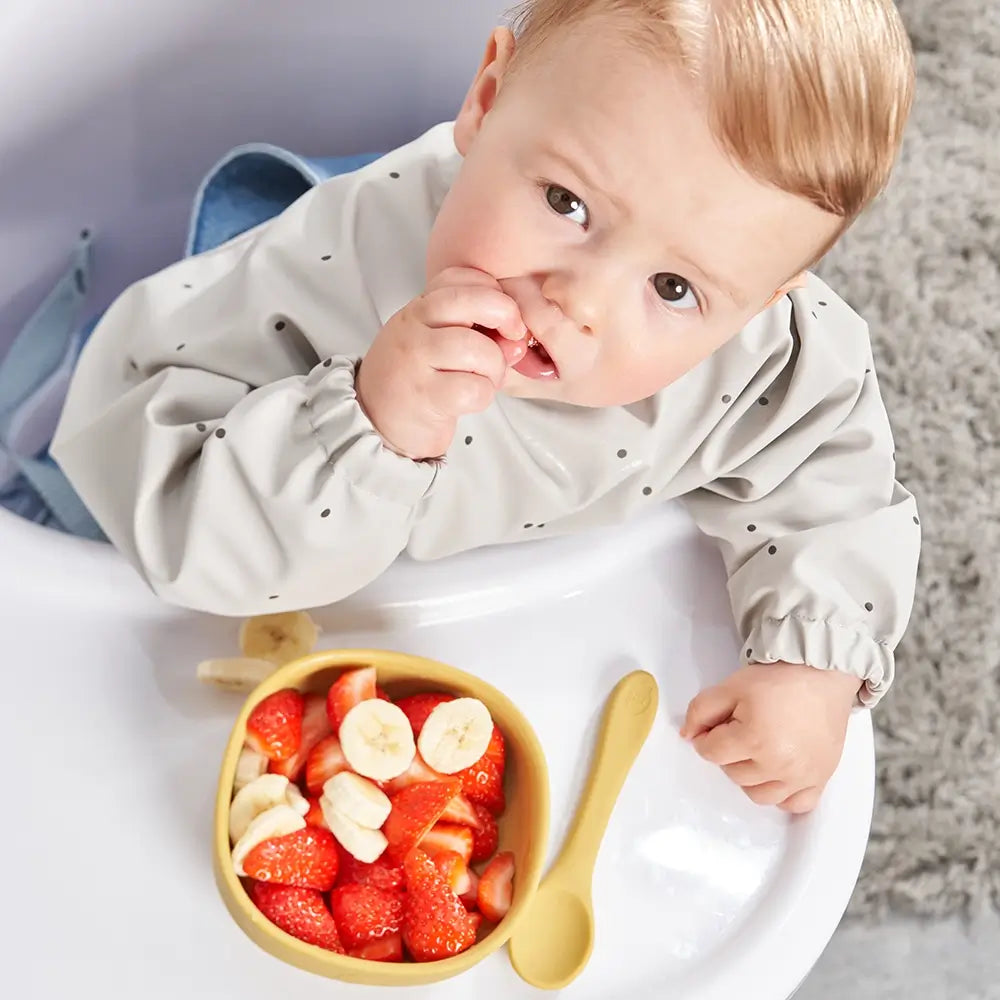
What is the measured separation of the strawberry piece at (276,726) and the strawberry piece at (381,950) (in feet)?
0.34

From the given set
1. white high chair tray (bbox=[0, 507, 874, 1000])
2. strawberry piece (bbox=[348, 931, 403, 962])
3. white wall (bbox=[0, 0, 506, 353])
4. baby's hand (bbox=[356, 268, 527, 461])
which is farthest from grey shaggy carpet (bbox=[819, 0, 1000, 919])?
baby's hand (bbox=[356, 268, 527, 461])

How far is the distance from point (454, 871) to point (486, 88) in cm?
40

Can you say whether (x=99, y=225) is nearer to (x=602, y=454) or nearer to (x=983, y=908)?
(x=602, y=454)

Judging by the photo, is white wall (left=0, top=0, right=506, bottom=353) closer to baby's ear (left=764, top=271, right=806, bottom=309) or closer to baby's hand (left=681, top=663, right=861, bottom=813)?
baby's ear (left=764, top=271, right=806, bottom=309)

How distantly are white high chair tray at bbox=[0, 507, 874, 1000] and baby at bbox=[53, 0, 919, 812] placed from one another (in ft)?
0.09

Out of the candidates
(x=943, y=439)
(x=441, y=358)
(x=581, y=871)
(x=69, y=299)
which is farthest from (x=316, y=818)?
(x=943, y=439)

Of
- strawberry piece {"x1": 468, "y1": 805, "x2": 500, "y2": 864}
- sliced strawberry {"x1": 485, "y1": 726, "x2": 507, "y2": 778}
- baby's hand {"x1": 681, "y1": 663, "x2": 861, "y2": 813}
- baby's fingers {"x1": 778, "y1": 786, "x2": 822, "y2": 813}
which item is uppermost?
sliced strawberry {"x1": 485, "y1": 726, "x2": 507, "y2": 778}

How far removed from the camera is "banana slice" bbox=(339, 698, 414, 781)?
64 cm

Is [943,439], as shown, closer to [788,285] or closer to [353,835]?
[788,285]

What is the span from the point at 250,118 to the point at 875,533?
25.7 inches

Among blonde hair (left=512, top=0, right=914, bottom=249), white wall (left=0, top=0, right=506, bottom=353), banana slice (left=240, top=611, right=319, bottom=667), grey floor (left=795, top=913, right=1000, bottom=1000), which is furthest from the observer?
grey floor (left=795, top=913, right=1000, bottom=1000)

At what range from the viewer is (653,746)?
2.46 ft

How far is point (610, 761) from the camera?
724mm

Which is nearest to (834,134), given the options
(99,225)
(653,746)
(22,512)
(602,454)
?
(602,454)
